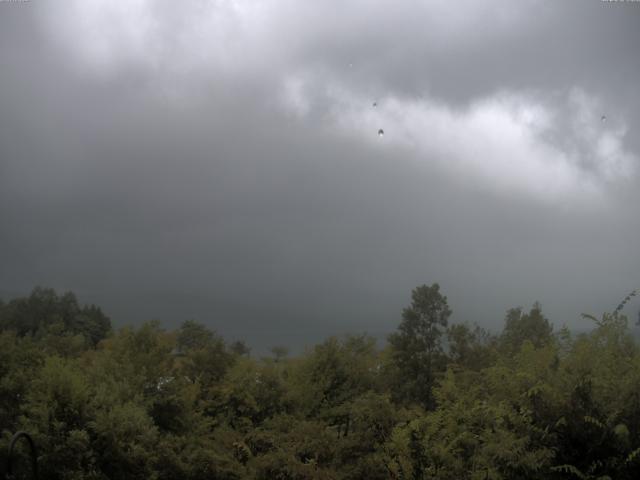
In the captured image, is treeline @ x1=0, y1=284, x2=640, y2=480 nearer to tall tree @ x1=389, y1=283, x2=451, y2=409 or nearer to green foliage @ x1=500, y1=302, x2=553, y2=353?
tall tree @ x1=389, y1=283, x2=451, y2=409

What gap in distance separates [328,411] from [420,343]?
13964mm

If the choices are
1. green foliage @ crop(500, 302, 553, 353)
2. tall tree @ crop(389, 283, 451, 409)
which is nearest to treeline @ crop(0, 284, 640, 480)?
tall tree @ crop(389, 283, 451, 409)

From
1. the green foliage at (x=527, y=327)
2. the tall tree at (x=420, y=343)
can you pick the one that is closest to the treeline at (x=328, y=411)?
the tall tree at (x=420, y=343)

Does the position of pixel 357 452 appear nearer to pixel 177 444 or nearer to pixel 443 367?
pixel 177 444

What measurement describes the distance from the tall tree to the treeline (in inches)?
7.5

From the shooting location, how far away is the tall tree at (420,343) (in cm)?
3353

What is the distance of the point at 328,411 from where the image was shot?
23188mm

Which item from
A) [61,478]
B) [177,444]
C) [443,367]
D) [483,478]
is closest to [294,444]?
[177,444]

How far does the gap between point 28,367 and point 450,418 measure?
50.9 ft

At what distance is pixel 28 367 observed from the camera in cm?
2012

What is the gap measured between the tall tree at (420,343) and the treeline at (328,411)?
0.63ft

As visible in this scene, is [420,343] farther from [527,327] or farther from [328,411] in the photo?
[328,411]

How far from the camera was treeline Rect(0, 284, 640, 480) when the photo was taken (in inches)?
361

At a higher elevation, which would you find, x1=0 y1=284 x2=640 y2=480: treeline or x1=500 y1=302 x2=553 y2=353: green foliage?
x1=500 y1=302 x2=553 y2=353: green foliage
